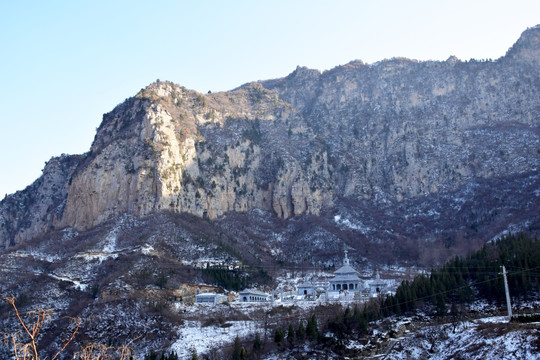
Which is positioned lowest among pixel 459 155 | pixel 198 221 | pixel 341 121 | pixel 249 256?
pixel 249 256

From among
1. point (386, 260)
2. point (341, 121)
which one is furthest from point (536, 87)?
point (386, 260)

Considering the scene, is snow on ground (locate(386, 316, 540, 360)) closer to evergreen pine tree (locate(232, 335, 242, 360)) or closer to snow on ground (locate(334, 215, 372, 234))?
evergreen pine tree (locate(232, 335, 242, 360))

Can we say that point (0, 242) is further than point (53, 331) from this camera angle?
Yes

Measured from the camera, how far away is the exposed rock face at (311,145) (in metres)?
124

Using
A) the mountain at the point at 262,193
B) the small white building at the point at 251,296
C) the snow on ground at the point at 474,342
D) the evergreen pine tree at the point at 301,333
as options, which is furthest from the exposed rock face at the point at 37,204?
the snow on ground at the point at 474,342

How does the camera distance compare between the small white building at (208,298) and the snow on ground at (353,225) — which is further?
the snow on ground at (353,225)

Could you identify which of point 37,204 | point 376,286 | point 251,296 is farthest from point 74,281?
point 37,204

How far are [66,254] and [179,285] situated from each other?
2826 cm

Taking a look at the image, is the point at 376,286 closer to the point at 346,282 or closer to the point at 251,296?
the point at 346,282

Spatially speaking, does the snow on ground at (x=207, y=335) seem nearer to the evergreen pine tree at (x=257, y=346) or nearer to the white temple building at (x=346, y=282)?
the evergreen pine tree at (x=257, y=346)

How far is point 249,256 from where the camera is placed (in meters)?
116

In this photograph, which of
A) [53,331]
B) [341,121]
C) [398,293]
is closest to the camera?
[398,293]

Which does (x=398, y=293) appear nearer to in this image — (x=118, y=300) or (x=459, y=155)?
(x=118, y=300)

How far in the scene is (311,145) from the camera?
16300 centimetres
